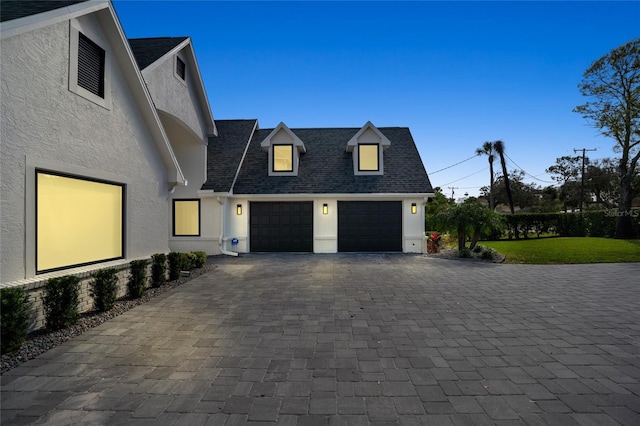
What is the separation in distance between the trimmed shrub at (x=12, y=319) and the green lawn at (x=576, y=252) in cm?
1398

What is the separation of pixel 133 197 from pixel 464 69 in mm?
16627

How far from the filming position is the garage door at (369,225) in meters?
13.6

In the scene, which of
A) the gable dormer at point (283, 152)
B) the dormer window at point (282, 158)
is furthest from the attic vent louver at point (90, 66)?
the dormer window at point (282, 158)

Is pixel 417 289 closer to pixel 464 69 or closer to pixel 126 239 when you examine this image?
pixel 126 239

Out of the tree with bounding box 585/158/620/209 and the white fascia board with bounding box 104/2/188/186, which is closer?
the white fascia board with bounding box 104/2/188/186

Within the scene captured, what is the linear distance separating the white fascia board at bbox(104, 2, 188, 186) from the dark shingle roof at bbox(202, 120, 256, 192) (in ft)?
13.8

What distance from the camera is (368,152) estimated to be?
47.3 feet

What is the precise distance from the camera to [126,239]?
22.7ft

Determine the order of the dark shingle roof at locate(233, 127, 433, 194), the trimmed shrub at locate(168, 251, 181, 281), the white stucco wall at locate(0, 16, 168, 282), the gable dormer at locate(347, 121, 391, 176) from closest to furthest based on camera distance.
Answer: the white stucco wall at locate(0, 16, 168, 282) → the trimmed shrub at locate(168, 251, 181, 281) → the dark shingle roof at locate(233, 127, 433, 194) → the gable dormer at locate(347, 121, 391, 176)

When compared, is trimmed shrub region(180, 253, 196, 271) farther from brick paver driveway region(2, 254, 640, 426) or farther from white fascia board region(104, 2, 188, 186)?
white fascia board region(104, 2, 188, 186)

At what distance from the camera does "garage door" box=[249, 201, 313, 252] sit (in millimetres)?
13766

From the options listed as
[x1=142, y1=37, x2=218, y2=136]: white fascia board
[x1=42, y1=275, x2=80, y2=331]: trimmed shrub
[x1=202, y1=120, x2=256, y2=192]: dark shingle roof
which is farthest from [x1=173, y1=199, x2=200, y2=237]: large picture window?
[x1=42, y1=275, x2=80, y2=331]: trimmed shrub

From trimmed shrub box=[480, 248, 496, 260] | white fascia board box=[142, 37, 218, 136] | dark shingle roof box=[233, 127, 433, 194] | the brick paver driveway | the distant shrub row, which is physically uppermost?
white fascia board box=[142, 37, 218, 136]

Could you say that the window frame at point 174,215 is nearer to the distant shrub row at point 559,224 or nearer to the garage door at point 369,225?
the garage door at point 369,225
